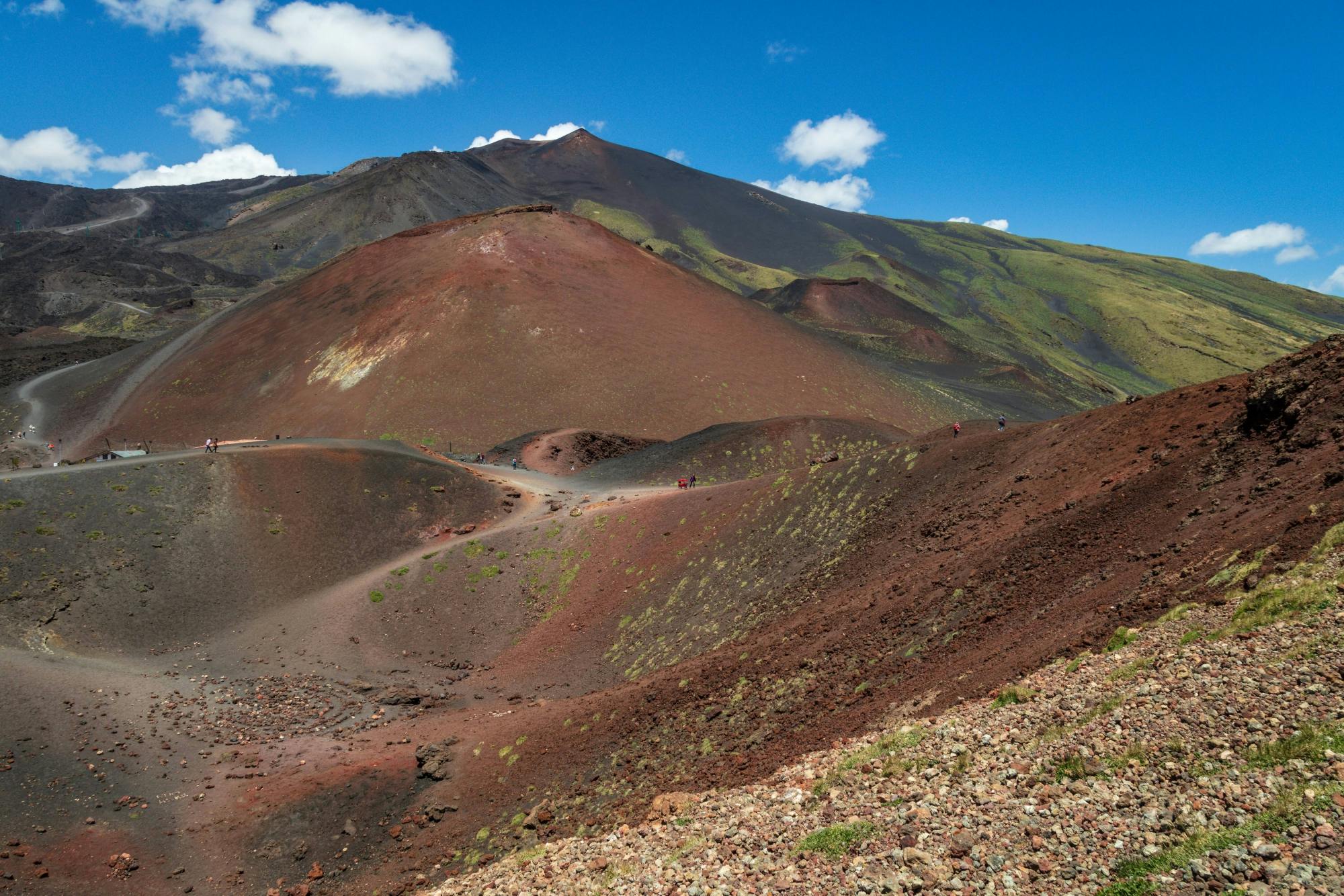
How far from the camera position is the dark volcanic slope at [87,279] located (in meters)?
143

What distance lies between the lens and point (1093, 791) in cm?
856

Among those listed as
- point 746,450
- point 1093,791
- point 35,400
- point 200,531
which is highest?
point 35,400

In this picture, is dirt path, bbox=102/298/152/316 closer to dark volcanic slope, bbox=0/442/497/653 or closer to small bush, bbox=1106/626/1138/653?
dark volcanic slope, bbox=0/442/497/653

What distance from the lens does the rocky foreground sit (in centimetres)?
724

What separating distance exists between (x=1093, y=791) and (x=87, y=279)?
185 m

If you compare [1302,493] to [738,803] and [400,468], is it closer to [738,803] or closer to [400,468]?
[738,803]

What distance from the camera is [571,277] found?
82812 mm

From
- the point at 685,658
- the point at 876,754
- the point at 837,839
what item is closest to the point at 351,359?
the point at 685,658

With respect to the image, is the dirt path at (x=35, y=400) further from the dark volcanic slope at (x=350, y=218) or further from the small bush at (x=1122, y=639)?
the dark volcanic slope at (x=350, y=218)

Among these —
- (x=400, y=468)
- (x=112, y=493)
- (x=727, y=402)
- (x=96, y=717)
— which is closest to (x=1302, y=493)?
(x=96, y=717)

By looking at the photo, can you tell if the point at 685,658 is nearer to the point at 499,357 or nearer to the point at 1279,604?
the point at 1279,604

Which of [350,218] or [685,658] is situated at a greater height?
[350,218]

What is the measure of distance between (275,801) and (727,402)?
52789 millimetres

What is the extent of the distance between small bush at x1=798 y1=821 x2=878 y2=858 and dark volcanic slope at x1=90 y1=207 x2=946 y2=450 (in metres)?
52.3
